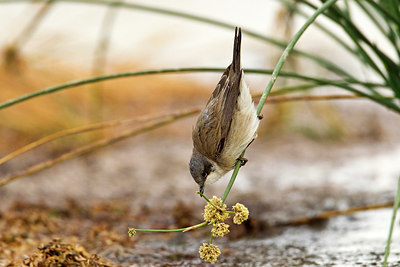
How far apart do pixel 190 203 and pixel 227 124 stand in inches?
44.5

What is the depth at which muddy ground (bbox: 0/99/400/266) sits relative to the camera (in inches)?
55.6

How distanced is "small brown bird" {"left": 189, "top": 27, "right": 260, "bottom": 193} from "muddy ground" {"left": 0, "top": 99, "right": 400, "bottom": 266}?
256mm

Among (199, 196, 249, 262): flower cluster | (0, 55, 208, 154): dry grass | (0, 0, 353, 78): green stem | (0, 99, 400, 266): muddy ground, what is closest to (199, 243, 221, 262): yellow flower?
(199, 196, 249, 262): flower cluster

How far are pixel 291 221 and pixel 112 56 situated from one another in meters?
2.40

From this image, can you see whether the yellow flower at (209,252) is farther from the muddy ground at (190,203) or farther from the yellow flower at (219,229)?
the muddy ground at (190,203)

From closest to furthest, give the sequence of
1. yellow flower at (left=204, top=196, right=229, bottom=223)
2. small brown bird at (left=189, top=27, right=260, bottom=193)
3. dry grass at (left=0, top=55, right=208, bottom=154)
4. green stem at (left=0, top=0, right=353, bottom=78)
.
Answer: yellow flower at (left=204, top=196, right=229, bottom=223) → small brown bird at (left=189, top=27, right=260, bottom=193) → green stem at (left=0, top=0, right=353, bottom=78) → dry grass at (left=0, top=55, right=208, bottom=154)

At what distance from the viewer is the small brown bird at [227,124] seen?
1.34 metres

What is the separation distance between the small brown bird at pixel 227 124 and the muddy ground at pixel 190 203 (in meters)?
0.26

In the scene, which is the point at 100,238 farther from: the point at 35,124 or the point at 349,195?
the point at 35,124

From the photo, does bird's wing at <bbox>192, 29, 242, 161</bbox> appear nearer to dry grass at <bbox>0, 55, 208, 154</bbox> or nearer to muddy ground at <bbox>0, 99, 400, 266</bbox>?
muddy ground at <bbox>0, 99, 400, 266</bbox>

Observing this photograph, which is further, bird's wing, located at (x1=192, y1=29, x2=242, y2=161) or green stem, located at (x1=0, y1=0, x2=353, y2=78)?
green stem, located at (x1=0, y1=0, x2=353, y2=78)

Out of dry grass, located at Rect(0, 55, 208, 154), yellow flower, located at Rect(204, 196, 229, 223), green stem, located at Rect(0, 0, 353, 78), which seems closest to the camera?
yellow flower, located at Rect(204, 196, 229, 223)

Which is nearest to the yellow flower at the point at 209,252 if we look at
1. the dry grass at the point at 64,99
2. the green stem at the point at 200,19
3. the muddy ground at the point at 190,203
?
the muddy ground at the point at 190,203

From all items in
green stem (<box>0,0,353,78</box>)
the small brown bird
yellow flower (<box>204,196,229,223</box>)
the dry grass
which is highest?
the dry grass
